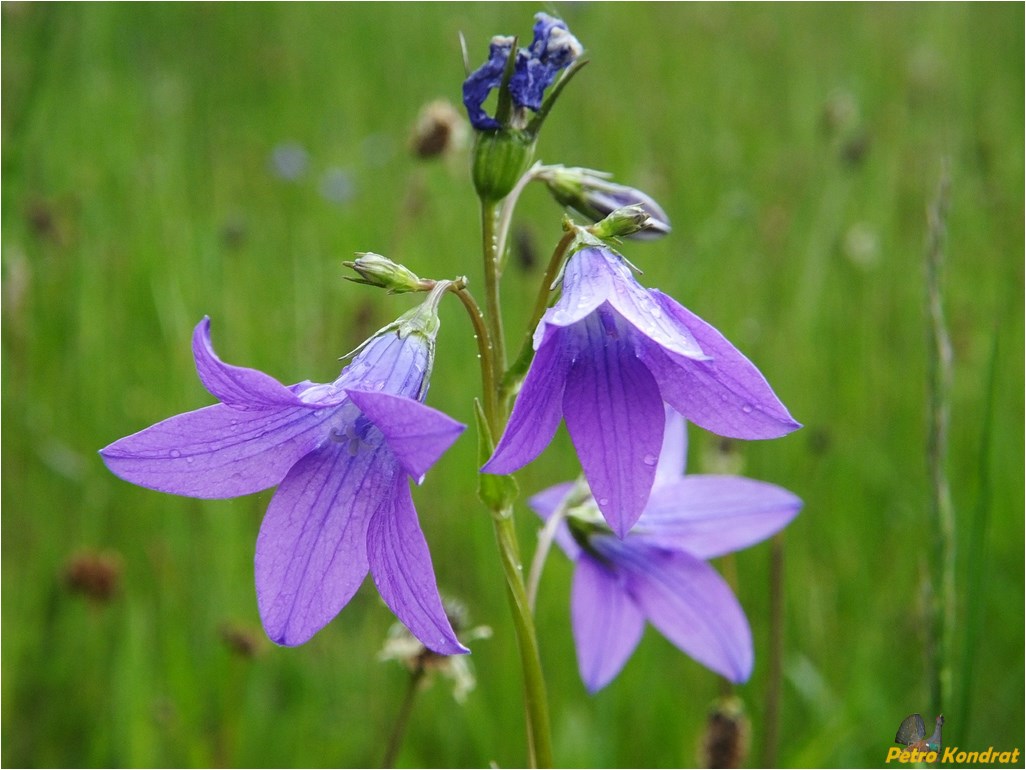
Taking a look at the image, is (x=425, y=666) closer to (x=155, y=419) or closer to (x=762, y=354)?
(x=155, y=419)

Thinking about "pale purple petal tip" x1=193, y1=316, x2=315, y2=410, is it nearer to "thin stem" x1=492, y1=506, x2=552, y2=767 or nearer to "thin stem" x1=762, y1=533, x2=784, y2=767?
"thin stem" x1=492, y1=506, x2=552, y2=767

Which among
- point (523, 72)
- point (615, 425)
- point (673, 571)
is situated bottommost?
point (673, 571)

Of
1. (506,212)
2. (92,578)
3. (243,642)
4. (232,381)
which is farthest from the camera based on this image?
(92,578)

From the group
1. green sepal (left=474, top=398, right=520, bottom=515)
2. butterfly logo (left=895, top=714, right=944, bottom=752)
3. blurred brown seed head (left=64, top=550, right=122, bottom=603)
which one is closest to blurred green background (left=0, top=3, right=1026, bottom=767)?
blurred brown seed head (left=64, top=550, right=122, bottom=603)

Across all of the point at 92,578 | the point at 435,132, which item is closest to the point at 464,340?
the point at 435,132

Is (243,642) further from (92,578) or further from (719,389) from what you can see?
(719,389)

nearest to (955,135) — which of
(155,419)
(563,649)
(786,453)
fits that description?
(786,453)

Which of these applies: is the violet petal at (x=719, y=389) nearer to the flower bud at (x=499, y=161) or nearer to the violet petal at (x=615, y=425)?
the violet petal at (x=615, y=425)
